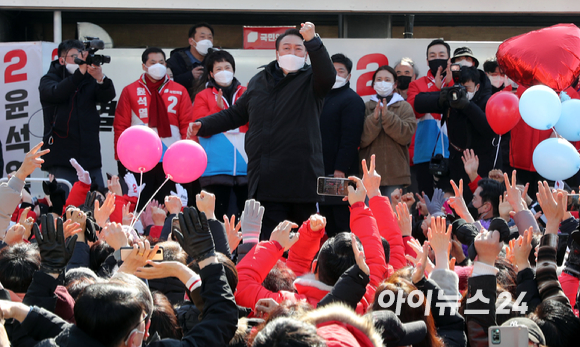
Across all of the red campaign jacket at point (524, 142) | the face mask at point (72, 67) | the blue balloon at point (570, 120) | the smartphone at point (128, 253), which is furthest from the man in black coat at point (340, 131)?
the smartphone at point (128, 253)

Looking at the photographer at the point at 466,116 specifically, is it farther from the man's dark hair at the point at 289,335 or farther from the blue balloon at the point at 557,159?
the man's dark hair at the point at 289,335

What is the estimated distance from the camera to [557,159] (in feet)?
16.9

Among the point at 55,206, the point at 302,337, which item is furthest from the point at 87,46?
the point at 302,337

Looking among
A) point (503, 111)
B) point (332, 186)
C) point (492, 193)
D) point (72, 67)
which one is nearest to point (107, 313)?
point (332, 186)

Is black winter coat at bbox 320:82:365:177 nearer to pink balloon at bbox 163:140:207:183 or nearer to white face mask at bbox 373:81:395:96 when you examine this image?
white face mask at bbox 373:81:395:96

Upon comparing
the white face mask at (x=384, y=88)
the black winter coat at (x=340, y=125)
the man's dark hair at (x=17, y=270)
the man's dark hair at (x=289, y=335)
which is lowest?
the man's dark hair at (x=17, y=270)

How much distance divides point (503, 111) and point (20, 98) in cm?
524

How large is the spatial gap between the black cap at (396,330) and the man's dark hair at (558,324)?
23.6 inches

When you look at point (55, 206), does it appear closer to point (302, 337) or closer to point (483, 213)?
point (483, 213)

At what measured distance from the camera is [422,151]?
23.9ft

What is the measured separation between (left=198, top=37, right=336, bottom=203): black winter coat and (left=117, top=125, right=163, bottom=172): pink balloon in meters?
0.43

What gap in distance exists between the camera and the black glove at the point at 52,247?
9.55ft

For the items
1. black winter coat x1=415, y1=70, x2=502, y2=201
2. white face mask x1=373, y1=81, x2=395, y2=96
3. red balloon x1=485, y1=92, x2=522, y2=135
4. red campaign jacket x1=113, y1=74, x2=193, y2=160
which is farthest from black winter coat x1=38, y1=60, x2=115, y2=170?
red balloon x1=485, y1=92, x2=522, y2=135

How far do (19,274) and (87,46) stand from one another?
4.12 metres
